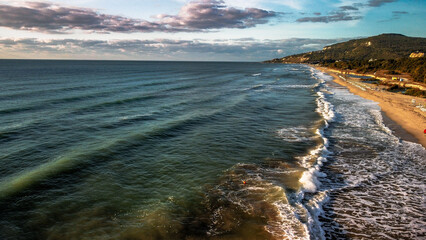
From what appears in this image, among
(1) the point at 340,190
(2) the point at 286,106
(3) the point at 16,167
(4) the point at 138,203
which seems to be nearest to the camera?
(4) the point at 138,203

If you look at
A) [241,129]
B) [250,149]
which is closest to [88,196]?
[250,149]

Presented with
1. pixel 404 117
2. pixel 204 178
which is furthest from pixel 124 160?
pixel 404 117

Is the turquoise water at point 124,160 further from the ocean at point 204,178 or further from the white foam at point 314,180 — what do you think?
the white foam at point 314,180

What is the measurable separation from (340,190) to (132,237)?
33.4 feet

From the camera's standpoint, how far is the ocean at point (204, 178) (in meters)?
10.0

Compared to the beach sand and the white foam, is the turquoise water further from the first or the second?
the beach sand

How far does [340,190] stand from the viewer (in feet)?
42.6

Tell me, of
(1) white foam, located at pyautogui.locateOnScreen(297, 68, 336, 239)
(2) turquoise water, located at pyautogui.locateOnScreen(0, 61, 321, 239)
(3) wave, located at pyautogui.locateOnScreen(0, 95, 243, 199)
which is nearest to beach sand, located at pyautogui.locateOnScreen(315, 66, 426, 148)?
(1) white foam, located at pyautogui.locateOnScreen(297, 68, 336, 239)

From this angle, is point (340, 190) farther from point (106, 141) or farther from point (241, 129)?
point (106, 141)

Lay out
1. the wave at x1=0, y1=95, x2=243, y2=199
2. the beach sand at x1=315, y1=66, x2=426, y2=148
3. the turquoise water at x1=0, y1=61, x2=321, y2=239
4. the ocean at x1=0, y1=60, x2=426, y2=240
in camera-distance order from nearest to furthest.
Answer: the ocean at x1=0, y1=60, x2=426, y2=240 → the turquoise water at x1=0, y1=61, x2=321, y2=239 → the wave at x1=0, y1=95, x2=243, y2=199 → the beach sand at x1=315, y1=66, x2=426, y2=148

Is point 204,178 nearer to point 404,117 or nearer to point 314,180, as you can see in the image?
point 314,180

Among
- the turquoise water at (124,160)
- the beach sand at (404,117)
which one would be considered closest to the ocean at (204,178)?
the turquoise water at (124,160)

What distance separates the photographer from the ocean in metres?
10.0

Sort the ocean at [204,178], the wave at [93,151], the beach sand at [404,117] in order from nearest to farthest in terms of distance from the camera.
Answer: the ocean at [204,178] → the wave at [93,151] → the beach sand at [404,117]
